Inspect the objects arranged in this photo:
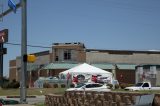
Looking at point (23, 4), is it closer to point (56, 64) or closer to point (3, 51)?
point (3, 51)

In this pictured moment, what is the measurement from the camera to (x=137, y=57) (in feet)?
298

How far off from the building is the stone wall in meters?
55.1

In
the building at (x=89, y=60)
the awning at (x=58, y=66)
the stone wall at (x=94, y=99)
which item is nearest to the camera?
the stone wall at (x=94, y=99)

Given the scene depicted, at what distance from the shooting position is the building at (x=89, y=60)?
84000mm

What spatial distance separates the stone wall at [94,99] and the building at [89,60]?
2170 inches

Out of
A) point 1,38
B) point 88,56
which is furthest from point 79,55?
point 1,38

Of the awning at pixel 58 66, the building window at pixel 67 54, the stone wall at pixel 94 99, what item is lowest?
the stone wall at pixel 94 99

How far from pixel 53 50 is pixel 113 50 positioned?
1407 centimetres

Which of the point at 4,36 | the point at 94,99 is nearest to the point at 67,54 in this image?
the point at 4,36

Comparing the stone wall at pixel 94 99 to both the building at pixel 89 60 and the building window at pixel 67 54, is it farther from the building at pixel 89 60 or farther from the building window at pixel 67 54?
the building window at pixel 67 54

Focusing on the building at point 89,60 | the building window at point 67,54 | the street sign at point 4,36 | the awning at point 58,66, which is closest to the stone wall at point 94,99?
the street sign at point 4,36

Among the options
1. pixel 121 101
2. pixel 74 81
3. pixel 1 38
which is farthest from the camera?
pixel 74 81

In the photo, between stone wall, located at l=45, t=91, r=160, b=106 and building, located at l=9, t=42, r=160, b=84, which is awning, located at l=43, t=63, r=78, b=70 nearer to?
building, located at l=9, t=42, r=160, b=84

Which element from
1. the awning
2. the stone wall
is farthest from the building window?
the stone wall
